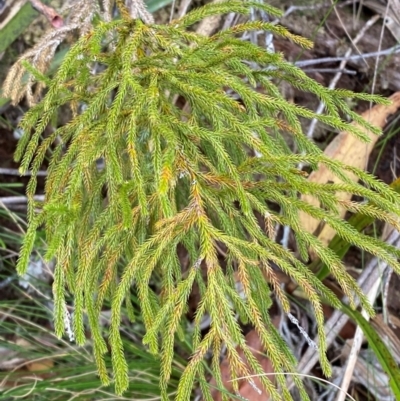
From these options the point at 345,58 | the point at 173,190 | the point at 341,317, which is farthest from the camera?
the point at 345,58

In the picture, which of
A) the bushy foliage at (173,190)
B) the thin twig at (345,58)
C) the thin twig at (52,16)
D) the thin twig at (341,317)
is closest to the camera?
the bushy foliage at (173,190)

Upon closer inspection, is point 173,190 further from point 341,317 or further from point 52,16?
point 341,317

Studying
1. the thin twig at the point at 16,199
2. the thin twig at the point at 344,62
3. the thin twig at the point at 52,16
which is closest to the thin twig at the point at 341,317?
the thin twig at the point at 344,62

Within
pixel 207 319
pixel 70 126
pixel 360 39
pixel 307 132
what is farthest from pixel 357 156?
pixel 70 126

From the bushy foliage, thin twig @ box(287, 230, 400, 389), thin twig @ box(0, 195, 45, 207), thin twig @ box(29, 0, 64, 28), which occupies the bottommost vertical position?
thin twig @ box(287, 230, 400, 389)

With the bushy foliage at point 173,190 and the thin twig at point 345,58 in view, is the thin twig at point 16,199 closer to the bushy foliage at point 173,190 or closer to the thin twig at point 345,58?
the bushy foliage at point 173,190

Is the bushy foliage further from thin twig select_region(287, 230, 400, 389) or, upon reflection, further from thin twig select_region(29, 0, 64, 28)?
thin twig select_region(287, 230, 400, 389)

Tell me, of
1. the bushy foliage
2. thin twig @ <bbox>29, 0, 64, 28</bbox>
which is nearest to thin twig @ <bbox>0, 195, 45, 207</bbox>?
thin twig @ <bbox>29, 0, 64, 28</bbox>

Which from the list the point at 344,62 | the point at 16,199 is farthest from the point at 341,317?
the point at 16,199

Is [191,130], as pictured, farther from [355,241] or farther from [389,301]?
[389,301]

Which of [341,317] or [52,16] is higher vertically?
[52,16]

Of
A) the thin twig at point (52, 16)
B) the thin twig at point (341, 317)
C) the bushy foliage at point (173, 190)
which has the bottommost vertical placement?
the thin twig at point (341, 317)
